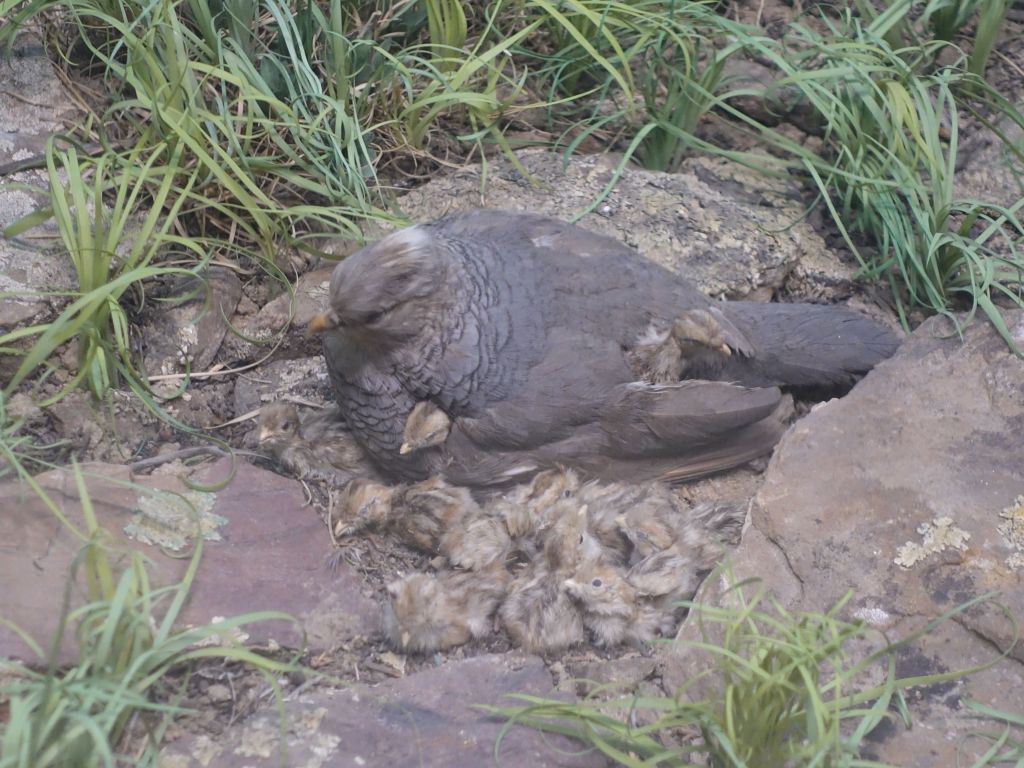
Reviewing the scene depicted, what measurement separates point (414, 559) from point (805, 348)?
1.50m

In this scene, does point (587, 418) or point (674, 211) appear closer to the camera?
point (587, 418)

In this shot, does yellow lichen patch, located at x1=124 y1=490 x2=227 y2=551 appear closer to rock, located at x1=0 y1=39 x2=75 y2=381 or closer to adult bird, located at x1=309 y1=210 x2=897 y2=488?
adult bird, located at x1=309 y1=210 x2=897 y2=488

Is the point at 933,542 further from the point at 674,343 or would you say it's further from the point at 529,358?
the point at 529,358

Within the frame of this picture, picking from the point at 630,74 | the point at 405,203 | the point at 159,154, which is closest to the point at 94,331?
the point at 159,154

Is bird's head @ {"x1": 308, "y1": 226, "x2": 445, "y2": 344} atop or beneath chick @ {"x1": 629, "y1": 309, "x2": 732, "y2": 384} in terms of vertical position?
atop

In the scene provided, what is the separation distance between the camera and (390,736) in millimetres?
2611

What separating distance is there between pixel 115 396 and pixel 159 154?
0.90 metres

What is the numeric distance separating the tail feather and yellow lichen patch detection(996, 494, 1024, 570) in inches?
30.7

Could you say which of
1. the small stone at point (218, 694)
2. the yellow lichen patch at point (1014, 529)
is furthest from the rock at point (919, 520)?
the small stone at point (218, 694)

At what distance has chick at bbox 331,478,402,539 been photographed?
3.42 meters

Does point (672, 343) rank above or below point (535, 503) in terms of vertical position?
above

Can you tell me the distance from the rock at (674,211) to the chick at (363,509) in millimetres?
1272

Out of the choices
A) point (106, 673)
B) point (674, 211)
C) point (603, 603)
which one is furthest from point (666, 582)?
point (674, 211)

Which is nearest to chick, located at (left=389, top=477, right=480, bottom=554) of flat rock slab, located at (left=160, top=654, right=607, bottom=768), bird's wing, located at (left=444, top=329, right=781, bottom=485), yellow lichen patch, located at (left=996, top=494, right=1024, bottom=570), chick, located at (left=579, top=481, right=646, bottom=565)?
bird's wing, located at (left=444, top=329, right=781, bottom=485)
